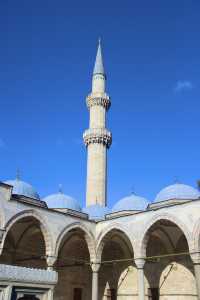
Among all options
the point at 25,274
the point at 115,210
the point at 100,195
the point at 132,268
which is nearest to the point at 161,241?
the point at 132,268

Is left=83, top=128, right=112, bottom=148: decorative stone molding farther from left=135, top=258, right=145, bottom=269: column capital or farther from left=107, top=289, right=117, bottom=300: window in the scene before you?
left=135, top=258, right=145, bottom=269: column capital

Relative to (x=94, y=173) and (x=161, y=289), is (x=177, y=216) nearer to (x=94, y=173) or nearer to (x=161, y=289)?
(x=161, y=289)

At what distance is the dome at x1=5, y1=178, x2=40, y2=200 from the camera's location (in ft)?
62.8

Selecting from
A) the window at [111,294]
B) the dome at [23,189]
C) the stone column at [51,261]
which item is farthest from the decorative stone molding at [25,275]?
the window at [111,294]

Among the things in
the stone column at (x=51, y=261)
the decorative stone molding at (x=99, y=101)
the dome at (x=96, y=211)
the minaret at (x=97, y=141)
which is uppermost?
the decorative stone molding at (x=99, y=101)

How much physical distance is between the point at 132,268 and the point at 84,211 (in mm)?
5097

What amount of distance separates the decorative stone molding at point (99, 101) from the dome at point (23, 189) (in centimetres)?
960

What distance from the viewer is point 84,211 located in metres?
22.6

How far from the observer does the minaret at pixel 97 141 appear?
25.0 meters

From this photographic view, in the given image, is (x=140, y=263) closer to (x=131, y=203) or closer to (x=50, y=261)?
(x=50, y=261)

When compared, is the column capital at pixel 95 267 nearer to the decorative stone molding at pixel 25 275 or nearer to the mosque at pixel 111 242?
the mosque at pixel 111 242

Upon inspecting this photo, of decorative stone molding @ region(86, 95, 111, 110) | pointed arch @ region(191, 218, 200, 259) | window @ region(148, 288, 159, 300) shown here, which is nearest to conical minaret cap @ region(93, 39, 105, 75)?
decorative stone molding @ region(86, 95, 111, 110)

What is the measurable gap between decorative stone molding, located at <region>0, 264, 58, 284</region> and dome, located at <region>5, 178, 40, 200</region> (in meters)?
10.3

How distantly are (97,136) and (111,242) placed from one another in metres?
8.54
